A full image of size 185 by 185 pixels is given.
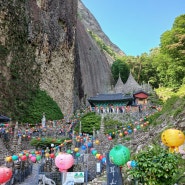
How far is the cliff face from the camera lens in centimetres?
2467

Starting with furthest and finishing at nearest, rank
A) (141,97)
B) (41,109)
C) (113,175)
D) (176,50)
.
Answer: (141,97) → (176,50) → (41,109) → (113,175)

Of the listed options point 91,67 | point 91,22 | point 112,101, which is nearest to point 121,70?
point 91,67

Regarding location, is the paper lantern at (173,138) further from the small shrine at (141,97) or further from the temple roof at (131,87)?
the temple roof at (131,87)

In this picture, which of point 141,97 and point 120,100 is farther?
point 141,97

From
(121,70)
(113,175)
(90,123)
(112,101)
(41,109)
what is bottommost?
(113,175)

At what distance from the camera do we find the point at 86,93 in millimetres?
43094

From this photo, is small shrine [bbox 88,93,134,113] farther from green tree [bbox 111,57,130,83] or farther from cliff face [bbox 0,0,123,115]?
green tree [bbox 111,57,130,83]

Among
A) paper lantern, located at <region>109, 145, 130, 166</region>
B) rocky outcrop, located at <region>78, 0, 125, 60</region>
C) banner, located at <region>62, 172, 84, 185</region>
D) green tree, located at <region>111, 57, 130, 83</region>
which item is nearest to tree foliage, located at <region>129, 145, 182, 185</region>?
paper lantern, located at <region>109, 145, 130, 166</region>

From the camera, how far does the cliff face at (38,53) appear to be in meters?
24.7

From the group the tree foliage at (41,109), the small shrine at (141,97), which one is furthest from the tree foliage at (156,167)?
the small shrine at (141,97)

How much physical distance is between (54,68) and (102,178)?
931 inches

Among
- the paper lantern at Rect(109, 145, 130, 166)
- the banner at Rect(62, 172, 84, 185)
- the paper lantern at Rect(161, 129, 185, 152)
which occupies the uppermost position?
the paper lantern at Rect(161, 129, 185, 152)

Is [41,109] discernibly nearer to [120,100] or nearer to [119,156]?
[120,100]

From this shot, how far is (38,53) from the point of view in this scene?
2964 cm
